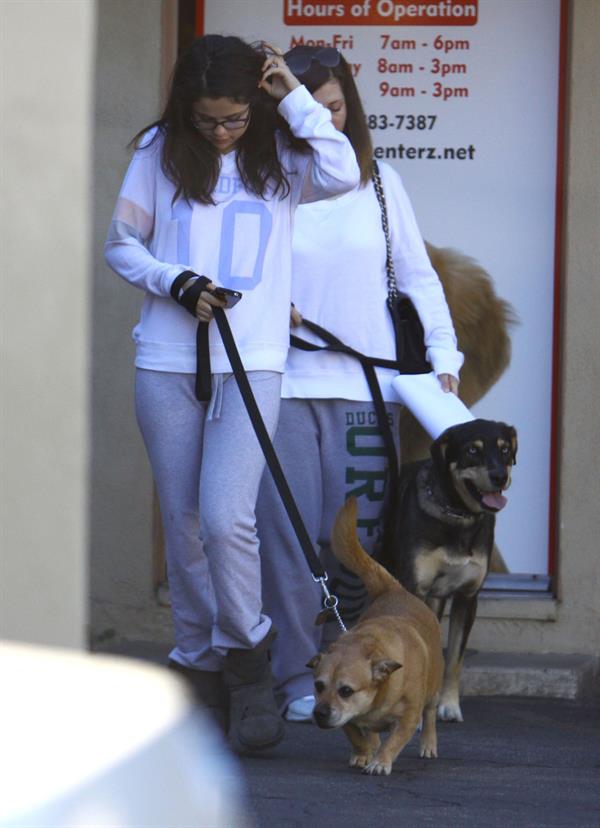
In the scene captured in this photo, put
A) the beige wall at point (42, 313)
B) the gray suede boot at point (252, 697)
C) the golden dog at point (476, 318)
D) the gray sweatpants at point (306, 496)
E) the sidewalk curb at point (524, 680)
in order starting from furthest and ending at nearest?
the golden dog at point (476, 318) → the sidewalk curb at point (524, 680) → the beige wall at point (42, 313) → the gray sweatpants at point (306, 496) → the gray suede boot at point (252, 697)

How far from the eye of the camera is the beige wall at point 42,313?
6352mm

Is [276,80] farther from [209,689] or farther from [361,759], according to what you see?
[361,759]

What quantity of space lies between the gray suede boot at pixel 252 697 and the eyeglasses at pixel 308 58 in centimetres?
193

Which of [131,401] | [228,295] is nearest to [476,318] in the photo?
[131,401]

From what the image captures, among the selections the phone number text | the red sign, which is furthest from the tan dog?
the red sign

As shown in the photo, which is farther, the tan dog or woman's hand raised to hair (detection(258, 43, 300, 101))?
woman's hand raised to hair (detection(258, 43, 300, 101))

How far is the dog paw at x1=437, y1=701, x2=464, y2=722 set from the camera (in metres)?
6.11

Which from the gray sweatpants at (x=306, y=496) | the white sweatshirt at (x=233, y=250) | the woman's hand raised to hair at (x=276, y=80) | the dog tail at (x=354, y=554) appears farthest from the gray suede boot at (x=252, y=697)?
the woman's hand raised to hair at (x=276, y=80)

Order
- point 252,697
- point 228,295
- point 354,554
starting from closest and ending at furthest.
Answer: point 228,295, point 252,697, point 354,554

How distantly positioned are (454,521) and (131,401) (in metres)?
1.69

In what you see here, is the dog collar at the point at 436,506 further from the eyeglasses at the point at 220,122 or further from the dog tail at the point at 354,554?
the eyeglasses at the point at 220,122

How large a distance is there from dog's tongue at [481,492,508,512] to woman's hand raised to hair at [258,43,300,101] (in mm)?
1722

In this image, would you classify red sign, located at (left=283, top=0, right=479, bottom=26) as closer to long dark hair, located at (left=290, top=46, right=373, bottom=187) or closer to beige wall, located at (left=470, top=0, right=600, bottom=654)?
beige wall, located at (left=470, top=0, right=600, bottom=654)

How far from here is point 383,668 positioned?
4.77 m
